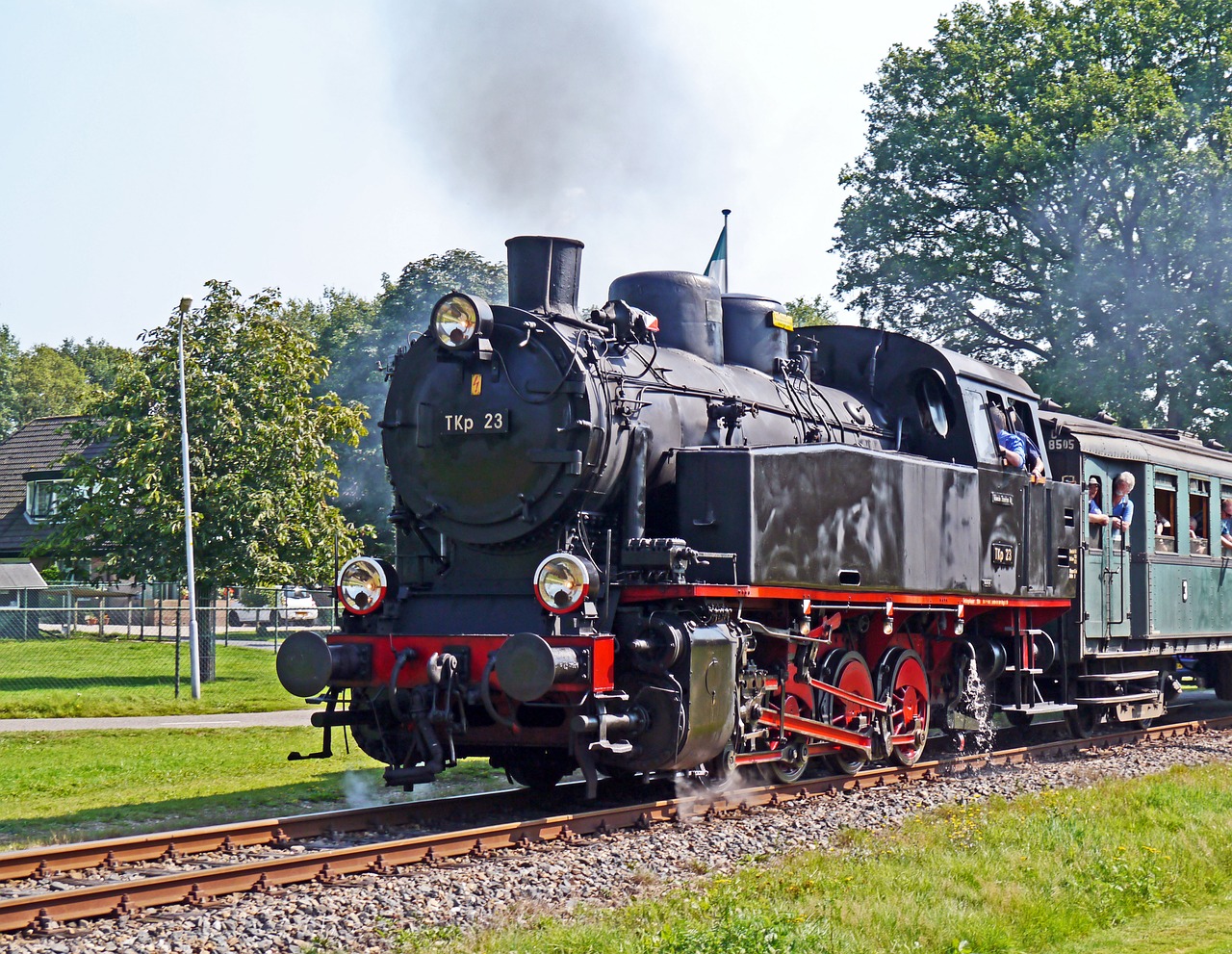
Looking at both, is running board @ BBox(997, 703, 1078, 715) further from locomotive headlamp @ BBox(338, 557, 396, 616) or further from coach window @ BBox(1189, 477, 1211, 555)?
locomotive headlamp @ BBox(338, 557, 396, 616)

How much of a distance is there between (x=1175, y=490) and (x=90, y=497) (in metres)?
16.9

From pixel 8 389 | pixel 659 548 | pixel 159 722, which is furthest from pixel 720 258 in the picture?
pixel 8 389

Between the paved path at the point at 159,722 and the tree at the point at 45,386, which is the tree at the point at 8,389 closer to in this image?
the tree at the point at 45,386

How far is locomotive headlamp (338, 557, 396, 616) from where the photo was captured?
9.41m

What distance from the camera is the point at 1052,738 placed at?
14.2 metres

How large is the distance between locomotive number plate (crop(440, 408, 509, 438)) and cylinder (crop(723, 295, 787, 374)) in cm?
274

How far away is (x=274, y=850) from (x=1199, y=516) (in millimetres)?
12062

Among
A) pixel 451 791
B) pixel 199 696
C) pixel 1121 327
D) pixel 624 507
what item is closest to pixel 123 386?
pixel 199 696

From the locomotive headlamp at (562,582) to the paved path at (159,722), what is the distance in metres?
8.32

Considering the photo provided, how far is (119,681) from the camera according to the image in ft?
73.8

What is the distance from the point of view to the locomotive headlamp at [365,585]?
9.41 meters

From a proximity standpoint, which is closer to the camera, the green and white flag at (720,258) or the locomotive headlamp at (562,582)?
the locomotive headlamp at (562,582)

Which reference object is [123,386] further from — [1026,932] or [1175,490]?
[1026,932]

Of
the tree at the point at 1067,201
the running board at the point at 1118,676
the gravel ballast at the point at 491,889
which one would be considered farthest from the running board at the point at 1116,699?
the tree at the point at 1067,201
